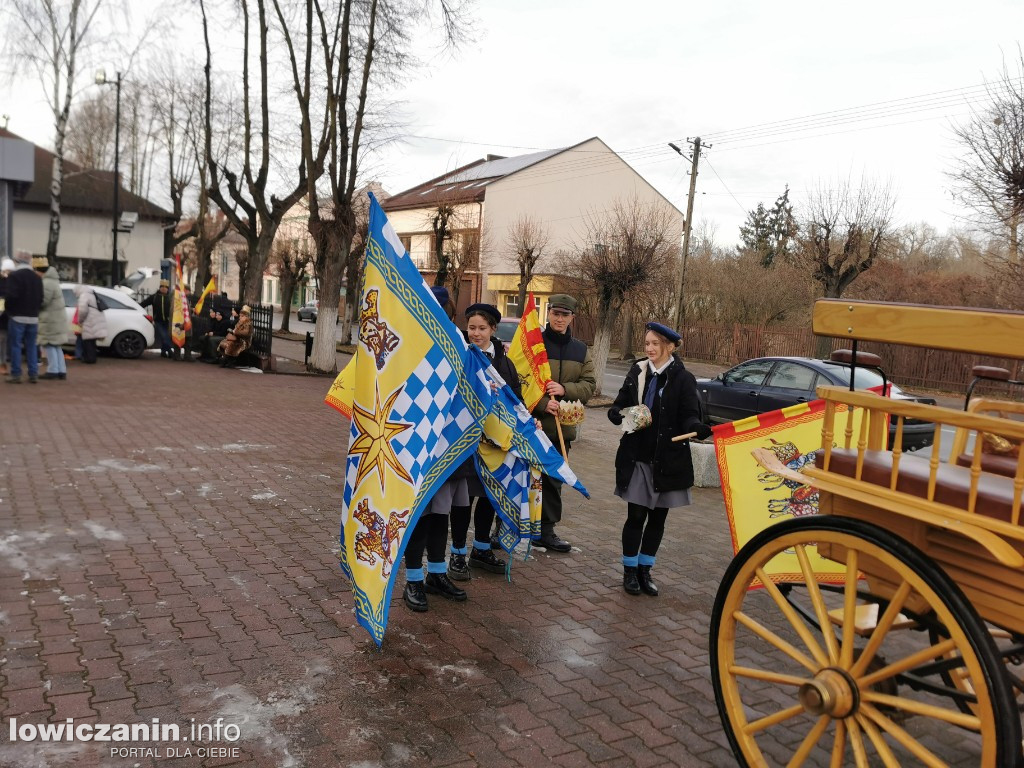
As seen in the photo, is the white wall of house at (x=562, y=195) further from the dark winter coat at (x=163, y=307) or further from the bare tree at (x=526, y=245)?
the dark winter coat at (x=163, y=307)

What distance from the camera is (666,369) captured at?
5.14 metres

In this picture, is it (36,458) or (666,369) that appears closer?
(666,369)

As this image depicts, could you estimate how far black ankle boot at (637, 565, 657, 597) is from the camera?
522cm

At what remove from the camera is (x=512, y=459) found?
193 inches

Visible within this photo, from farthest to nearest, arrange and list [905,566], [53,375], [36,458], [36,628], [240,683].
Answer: [53,375] → [36,458] → [36,628] → [240,683] → [905,566]

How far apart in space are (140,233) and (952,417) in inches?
1500

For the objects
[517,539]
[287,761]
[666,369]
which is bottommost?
[287,761]

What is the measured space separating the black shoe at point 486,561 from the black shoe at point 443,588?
1.70 feet

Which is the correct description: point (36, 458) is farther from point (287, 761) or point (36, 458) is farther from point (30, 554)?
point (287, 761)

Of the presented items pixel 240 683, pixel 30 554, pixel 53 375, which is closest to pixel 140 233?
pixel 53 375

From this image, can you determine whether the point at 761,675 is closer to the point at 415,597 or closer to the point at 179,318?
the point at 415,597

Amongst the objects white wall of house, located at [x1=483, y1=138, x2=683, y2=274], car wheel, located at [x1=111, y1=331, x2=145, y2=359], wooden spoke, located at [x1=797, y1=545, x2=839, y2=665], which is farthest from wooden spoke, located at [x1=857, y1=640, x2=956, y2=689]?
white wall of house, located at [x1=483, y1=138, x2=683, y2=274]

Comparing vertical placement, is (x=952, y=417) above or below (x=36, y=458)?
above

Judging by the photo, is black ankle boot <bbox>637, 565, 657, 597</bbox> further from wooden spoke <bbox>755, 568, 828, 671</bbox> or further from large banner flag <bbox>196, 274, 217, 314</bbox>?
large banner flag <bbox>196, 274, 217, 314</bbox>
